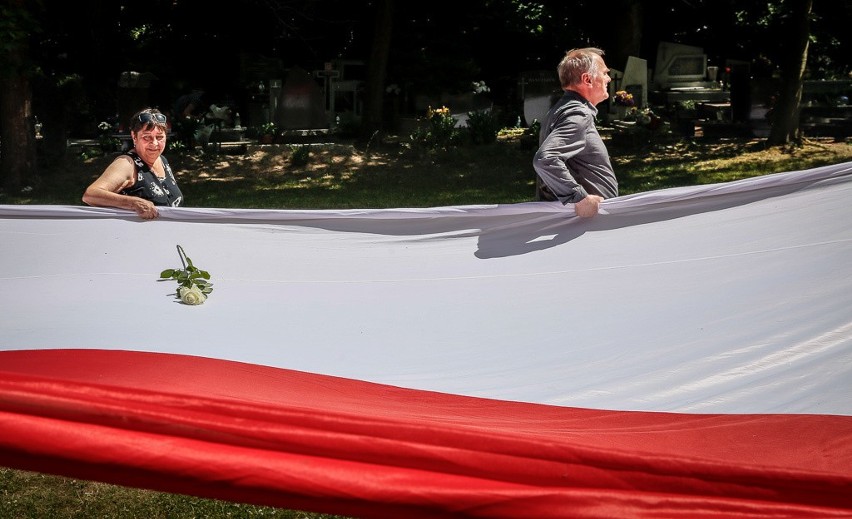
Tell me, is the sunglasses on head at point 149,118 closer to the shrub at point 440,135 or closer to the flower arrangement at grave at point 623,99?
the shrub at point 440,135

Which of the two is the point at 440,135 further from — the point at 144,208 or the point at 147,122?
the point at 144,208

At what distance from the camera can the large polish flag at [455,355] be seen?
3000 mm

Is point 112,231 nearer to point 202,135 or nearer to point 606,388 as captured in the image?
point 606,388

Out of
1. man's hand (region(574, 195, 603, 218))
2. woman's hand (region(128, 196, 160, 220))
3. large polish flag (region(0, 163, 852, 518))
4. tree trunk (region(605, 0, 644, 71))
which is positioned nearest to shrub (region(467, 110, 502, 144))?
tree trunk (region(605, 0, 644, 71))

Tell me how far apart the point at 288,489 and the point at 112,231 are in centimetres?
266

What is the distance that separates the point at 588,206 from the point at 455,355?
1181 millimetres

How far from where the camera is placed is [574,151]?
210 inches

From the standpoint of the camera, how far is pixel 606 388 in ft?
12.2

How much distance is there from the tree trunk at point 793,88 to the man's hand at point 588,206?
16.0 m

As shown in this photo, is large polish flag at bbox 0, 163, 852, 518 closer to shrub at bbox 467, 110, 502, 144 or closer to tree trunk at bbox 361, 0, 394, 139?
shrub at bbox 467, 110, 502, 144

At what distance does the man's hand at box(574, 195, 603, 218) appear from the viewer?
4.84 meters

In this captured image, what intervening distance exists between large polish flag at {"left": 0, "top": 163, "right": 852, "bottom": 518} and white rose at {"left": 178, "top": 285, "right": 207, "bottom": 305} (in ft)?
0.26

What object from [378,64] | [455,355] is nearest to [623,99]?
[378,64]

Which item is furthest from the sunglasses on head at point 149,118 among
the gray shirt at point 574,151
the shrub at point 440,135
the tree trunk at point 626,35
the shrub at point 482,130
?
the tree trunk at point 626,35
